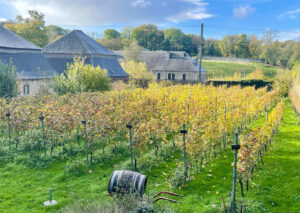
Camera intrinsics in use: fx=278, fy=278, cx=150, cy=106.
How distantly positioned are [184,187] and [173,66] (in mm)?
45310

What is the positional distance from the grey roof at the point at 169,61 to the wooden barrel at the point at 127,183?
45094 millimetres

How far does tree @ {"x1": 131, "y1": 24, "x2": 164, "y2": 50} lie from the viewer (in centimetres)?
8519

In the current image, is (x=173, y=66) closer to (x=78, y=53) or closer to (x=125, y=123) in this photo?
(x=78, y=53)

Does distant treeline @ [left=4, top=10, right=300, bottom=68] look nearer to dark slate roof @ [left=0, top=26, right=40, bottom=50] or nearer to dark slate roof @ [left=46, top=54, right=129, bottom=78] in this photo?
dark slate roof @ [left=46, top=54, right=129, bottom=78]

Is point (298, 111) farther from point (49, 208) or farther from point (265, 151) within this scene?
point (49, 208)

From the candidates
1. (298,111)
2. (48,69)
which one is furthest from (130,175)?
(48,69)

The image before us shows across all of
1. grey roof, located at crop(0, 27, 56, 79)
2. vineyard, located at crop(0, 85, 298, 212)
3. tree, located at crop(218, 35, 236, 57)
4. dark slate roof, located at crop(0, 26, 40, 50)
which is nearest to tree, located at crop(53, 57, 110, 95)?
grey roof, located at crop(0, 27, 56, 79)

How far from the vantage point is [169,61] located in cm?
5256

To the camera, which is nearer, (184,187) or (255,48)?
→ (184,187)

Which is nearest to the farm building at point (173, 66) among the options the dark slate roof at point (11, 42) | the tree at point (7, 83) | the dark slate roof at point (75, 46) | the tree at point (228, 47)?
the dark slate roof at point (75, 46)

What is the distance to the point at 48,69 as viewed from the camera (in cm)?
2977

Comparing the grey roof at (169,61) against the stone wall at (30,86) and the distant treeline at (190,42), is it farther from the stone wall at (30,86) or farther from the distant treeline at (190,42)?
the stone wall at (30,86)

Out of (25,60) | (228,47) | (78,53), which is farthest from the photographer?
(228,47)

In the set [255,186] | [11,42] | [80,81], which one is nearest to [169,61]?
[11,42]
